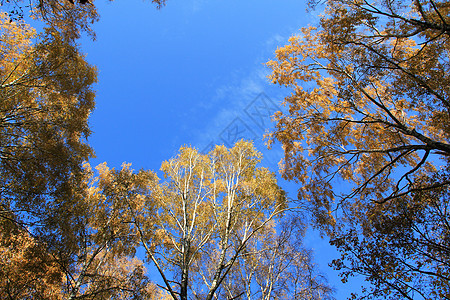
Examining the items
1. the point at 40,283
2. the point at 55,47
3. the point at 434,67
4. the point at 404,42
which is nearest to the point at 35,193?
the point at 40,283

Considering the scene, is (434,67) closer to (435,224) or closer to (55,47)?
(435,224)

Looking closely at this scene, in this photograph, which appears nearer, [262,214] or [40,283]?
[40,283]

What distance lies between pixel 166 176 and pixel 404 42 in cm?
966

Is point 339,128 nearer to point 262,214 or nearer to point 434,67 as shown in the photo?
point 434,67

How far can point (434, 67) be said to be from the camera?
656cm

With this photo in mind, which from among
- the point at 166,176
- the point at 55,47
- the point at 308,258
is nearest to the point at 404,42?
the point at 308,258

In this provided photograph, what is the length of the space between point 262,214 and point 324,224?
219 cm

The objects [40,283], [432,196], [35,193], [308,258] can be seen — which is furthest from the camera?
[308,258]

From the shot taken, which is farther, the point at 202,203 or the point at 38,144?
the point at 202,203

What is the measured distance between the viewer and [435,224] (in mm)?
5930

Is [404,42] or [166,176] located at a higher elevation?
[404,42]

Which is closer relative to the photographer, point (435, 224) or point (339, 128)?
point (435, 224)

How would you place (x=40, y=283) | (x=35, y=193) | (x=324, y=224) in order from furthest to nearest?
(x=324, y=224) → (x=40, y=283) → (x=35, y=193)

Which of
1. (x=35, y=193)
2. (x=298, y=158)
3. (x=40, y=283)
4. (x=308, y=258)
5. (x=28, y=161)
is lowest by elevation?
(x=40, y=283)
